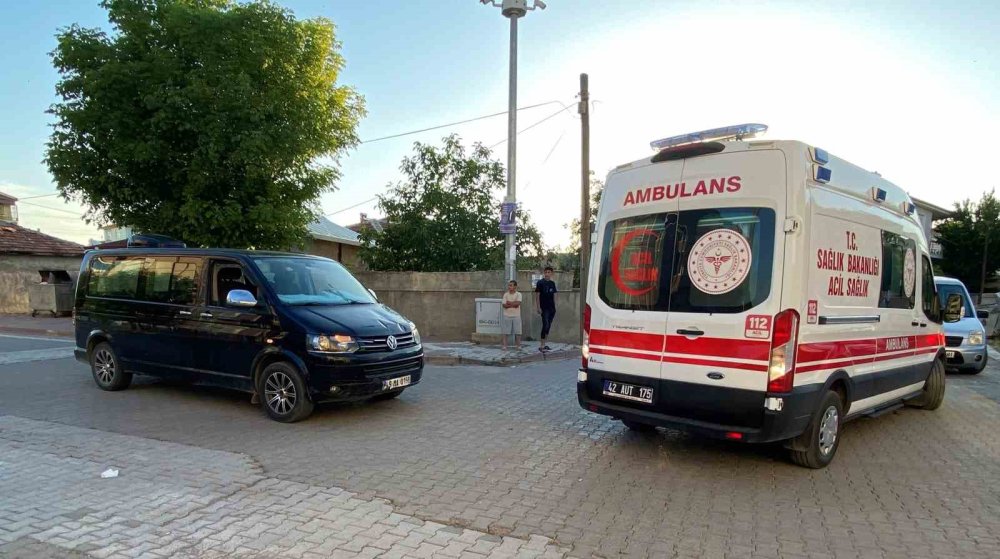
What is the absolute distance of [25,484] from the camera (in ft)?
15.4

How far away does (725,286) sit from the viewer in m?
4.88

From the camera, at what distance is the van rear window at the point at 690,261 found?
187 inches

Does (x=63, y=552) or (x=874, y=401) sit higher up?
(x=874, y=401)

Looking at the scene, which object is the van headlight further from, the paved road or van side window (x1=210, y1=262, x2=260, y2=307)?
van side window (x1=210, y1=262, x2=260, y2=307)

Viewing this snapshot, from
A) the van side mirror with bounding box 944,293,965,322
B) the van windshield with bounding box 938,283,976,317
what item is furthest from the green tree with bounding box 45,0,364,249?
the van windshield with bounding box 938,283,976,317

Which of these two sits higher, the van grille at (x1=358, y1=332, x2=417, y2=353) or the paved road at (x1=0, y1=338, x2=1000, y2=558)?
the van grille at (x1=358, y1=332, x2=417, y2=353)

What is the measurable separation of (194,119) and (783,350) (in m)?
12.9

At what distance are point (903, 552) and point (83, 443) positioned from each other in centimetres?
688

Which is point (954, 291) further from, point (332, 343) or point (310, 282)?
point (310, 282)

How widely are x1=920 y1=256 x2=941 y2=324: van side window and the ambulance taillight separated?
3.25 metres

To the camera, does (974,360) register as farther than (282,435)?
Yes

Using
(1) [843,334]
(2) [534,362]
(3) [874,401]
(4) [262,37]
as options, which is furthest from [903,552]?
(4) [262,37]

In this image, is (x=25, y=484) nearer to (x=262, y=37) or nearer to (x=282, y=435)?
(x=282, y=435)

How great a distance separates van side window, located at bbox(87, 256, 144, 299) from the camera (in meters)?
8.14
